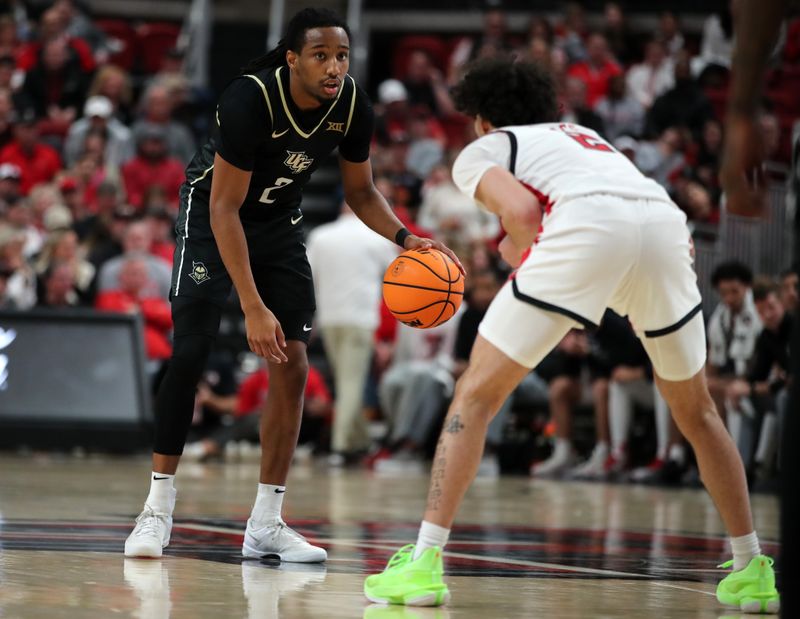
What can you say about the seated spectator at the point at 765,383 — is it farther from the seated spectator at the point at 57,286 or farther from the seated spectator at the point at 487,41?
the seated spectator at the point at 487,41

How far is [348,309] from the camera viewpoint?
13.7 meters

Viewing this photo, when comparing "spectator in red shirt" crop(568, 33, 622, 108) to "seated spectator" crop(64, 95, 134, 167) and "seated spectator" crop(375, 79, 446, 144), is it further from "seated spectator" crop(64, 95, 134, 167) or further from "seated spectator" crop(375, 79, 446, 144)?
"seated spectator" crop(64, 95, 134, 167)

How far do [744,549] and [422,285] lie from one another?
4.78 feet

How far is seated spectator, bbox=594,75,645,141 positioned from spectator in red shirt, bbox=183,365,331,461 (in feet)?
15.5

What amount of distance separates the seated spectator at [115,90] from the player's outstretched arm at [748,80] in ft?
50.5

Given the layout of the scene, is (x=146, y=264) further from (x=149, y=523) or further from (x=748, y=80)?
(x=748, y=80)

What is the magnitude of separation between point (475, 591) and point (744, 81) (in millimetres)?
1993

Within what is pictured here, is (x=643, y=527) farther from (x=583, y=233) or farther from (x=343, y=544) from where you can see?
(x=583, y=233)

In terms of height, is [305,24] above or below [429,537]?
above

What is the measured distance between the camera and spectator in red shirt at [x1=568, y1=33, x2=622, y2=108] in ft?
56.7

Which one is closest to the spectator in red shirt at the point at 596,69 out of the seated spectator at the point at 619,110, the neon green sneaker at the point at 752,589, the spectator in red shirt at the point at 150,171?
the seated spectator at the point at 619,110

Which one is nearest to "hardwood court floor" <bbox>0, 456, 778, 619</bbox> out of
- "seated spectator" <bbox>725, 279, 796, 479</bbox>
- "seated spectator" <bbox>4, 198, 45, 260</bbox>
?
"seated spectator" <bbox>725, 279, 796, 479</bbox>

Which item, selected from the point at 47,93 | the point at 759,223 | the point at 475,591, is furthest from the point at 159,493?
the point at 47,93

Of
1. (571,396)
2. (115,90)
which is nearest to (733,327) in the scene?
(571,396)
